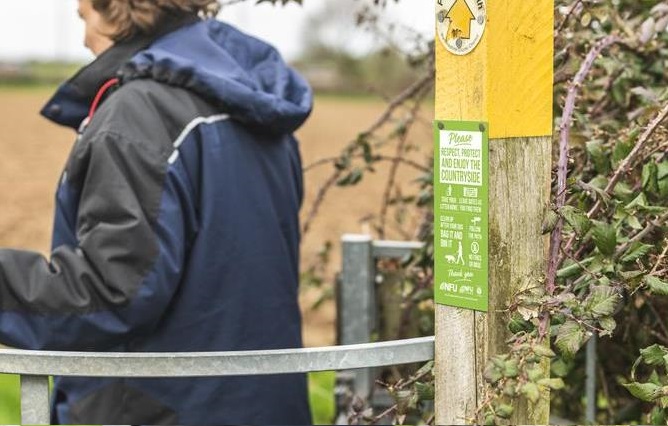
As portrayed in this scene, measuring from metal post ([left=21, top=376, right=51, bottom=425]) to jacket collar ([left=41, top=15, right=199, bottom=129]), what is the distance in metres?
0.91

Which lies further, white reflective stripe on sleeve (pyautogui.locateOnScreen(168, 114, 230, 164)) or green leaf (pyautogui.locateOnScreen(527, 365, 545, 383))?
white reflective stripe on sleeve (pyautogui.locateOnScreen(168, 114, 230, 164))

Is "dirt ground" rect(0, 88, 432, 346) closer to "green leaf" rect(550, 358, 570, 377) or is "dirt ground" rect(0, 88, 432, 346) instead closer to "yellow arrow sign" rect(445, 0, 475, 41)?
"green leaf" rect(550, 358, 570, 377)

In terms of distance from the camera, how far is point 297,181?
274cm

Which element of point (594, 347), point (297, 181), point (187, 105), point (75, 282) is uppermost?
point (187, 105)

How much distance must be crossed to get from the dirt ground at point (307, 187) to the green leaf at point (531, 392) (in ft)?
4.47

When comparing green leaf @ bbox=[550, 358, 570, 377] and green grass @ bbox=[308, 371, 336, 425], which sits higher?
green leaf @ bbox=[550, 358, 570, 377]

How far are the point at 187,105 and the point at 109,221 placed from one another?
32 cm

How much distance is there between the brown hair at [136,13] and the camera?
2.46 m

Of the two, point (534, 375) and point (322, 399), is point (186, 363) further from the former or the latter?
point (322, 399)

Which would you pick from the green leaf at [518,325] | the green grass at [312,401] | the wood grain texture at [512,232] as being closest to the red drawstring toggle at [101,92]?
the wood grain texture at [512,232]

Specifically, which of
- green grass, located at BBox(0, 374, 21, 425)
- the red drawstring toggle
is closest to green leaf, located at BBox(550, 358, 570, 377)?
the red drawstring toggle

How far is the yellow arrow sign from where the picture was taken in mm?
1628

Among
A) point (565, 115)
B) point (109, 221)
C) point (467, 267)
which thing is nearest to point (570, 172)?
point (565, 115)

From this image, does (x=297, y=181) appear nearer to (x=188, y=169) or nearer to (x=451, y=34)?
(x=188, y=169)
